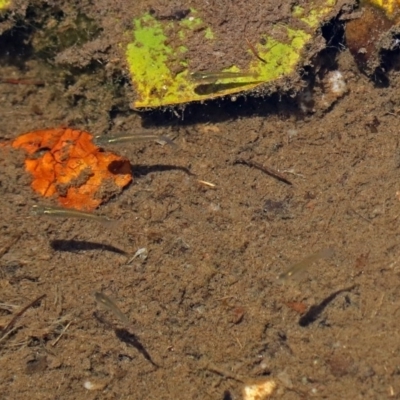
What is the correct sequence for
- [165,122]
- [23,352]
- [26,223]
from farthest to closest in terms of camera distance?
[165,122] < [26,223] < [23,352]

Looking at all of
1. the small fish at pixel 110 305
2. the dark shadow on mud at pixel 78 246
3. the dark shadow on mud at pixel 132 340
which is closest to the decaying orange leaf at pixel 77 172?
the dark shadow on mud at pixel 78 246

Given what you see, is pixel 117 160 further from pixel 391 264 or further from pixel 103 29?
pixel 391 264

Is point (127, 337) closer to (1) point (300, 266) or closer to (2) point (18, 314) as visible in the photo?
(2) point (18, 314)

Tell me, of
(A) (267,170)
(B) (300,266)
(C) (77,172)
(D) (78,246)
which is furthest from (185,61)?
(B) (300,266)

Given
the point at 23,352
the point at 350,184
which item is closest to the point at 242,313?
the point at 350,184

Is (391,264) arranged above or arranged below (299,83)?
below

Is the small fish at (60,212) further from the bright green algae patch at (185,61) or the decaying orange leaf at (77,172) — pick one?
the bright green algae patch at (185,61)
